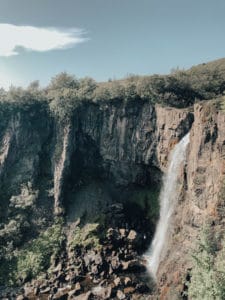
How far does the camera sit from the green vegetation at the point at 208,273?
24.9 m

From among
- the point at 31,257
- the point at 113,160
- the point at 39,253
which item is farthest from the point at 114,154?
the point at 31,257

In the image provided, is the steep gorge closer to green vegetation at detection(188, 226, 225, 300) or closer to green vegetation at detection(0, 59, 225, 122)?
green vegetation at detection(0, 59, 225, 122)

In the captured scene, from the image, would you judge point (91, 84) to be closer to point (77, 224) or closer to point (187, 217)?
point (77, 224)

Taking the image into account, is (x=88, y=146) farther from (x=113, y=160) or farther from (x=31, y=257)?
(x=31, y=257)

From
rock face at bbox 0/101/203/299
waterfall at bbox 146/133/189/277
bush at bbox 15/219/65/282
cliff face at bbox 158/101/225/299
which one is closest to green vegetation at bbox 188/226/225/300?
cliff face at bbox 158/101/225/299

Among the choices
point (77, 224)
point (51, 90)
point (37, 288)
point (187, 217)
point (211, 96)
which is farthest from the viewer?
point (51, 90)

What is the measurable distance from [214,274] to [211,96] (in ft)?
101

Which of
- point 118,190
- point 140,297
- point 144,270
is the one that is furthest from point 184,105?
point 140,297

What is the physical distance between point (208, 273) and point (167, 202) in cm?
1820

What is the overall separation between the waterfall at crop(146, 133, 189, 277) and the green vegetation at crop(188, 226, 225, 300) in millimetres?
10598

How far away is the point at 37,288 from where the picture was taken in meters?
40.2

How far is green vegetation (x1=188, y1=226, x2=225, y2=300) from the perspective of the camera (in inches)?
982

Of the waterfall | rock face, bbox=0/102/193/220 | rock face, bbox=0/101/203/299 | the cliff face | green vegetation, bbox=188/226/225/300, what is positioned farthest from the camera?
rock face, bbox=0/102/193/220

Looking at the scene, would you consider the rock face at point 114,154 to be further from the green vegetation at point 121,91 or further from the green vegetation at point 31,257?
the green vegetation at point 31,257
